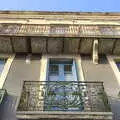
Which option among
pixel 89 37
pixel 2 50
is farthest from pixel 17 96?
pixel 89 37

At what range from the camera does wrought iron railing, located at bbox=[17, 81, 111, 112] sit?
5.63 meters

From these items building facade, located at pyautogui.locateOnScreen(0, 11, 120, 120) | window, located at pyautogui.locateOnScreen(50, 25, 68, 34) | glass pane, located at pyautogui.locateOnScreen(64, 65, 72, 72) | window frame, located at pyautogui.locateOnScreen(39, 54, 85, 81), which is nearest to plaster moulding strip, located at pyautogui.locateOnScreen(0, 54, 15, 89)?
building facade, located at pyautogui.locateOnScreen(0, 11, 120, 120)

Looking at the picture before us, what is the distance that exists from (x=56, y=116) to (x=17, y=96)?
69.7 inches

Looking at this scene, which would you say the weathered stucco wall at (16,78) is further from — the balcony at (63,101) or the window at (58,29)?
the window at (58,29)

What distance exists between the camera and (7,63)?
780 cm

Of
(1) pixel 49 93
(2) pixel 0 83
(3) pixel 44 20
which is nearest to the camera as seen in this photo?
(1) pixel 49 93

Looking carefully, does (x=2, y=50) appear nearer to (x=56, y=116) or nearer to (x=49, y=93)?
(x=49, y=93)

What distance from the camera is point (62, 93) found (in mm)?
6023

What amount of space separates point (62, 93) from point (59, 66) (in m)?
2.16

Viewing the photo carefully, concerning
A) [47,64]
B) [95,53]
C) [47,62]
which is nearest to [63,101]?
[47,64]

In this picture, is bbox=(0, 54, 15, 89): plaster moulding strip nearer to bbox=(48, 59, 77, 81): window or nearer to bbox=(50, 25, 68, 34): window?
bbox=(48, 59, 77, 81): window

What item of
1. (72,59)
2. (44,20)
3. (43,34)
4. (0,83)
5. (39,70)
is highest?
(44,20)

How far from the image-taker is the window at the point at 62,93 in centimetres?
567

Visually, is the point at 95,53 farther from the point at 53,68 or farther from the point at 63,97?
the point at 63,97
